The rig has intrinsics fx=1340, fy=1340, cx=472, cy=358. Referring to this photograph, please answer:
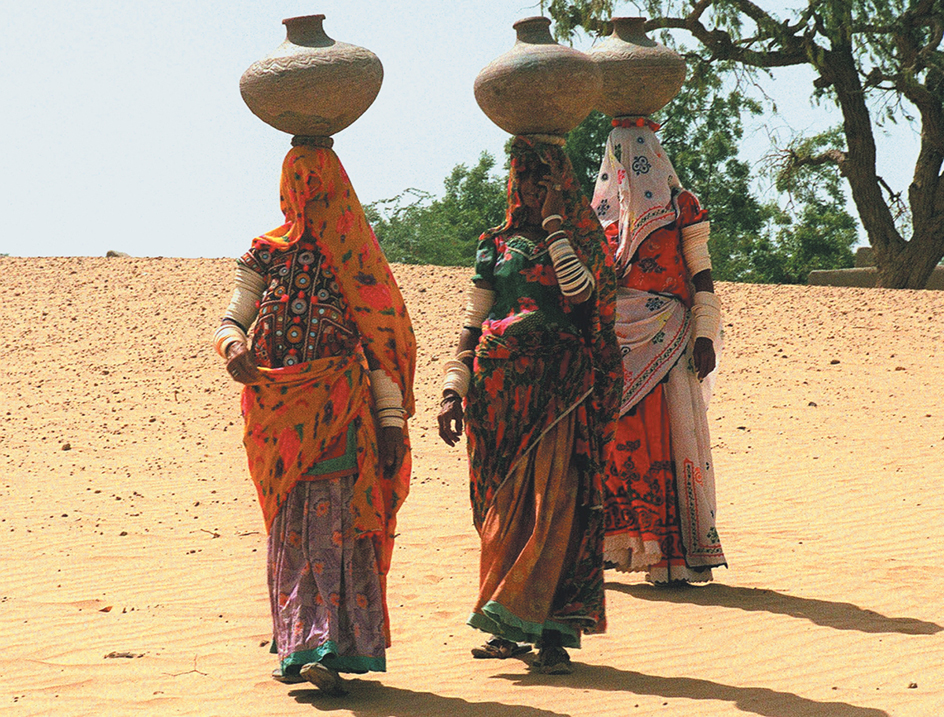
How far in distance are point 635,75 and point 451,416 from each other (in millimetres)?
2926

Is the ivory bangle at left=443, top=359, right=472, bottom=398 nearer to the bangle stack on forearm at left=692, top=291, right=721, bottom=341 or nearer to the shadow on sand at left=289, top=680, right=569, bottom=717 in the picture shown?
the shadow on sand at left=289, top=680, right=569, bottom=717

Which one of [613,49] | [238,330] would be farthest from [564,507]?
[613,49]

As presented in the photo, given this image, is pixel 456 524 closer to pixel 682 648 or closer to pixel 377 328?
pixel 682 648

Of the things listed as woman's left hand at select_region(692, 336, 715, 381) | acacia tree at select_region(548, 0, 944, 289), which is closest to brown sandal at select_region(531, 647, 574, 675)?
woman's left hand at select_region(692, 336, 715, 381)

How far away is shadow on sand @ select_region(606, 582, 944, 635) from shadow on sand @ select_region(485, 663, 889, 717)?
1.28m

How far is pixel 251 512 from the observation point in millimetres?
11055

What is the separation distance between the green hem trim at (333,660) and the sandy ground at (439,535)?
15 centimetres

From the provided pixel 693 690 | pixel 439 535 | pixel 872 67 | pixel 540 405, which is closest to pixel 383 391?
pixel 540 405

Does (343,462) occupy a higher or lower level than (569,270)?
lower

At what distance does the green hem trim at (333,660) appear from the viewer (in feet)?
17.4

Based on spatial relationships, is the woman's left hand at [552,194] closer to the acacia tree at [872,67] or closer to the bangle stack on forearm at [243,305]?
the bangle stack on forearm at [243,305]

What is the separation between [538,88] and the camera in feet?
19.5

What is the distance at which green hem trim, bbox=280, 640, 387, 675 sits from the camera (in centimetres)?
529

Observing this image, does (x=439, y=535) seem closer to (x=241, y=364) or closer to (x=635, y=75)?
(x=635, y=75)
